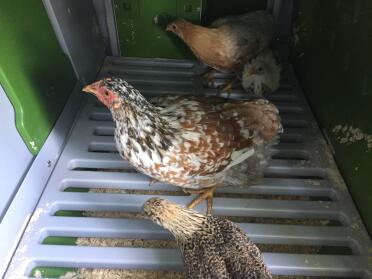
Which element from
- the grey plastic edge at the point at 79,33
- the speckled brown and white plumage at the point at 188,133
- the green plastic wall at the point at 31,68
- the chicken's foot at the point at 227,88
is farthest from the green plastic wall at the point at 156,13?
the speckled brown and white plumage at the point at 188,133

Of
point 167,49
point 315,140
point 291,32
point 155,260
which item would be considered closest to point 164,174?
point 155,260

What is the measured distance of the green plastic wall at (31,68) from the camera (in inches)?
39.5

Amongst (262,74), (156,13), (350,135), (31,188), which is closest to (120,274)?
(31,188)

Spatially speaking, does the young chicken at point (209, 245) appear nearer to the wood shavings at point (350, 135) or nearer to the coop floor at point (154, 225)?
the coop floor at point (154, 225)

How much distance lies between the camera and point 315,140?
4.42ft

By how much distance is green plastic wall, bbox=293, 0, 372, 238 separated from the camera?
1046 millimetres

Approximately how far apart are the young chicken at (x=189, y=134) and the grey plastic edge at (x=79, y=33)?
1.47 ft

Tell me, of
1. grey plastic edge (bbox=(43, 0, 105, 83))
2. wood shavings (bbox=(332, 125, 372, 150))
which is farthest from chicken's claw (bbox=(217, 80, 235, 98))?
grey plastic edge (bbox=(43, 0, 105, 83))

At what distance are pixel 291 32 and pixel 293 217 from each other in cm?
99

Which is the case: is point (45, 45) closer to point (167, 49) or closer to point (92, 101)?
point (92, 101)

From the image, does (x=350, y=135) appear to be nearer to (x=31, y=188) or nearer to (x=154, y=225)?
(x=154, y=225)

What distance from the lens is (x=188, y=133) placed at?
3.55ft

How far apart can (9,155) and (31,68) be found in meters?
0.31

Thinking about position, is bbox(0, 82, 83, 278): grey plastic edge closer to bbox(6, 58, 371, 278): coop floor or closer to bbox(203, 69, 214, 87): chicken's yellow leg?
bbox(6, 58, 371, 278): coop floor
